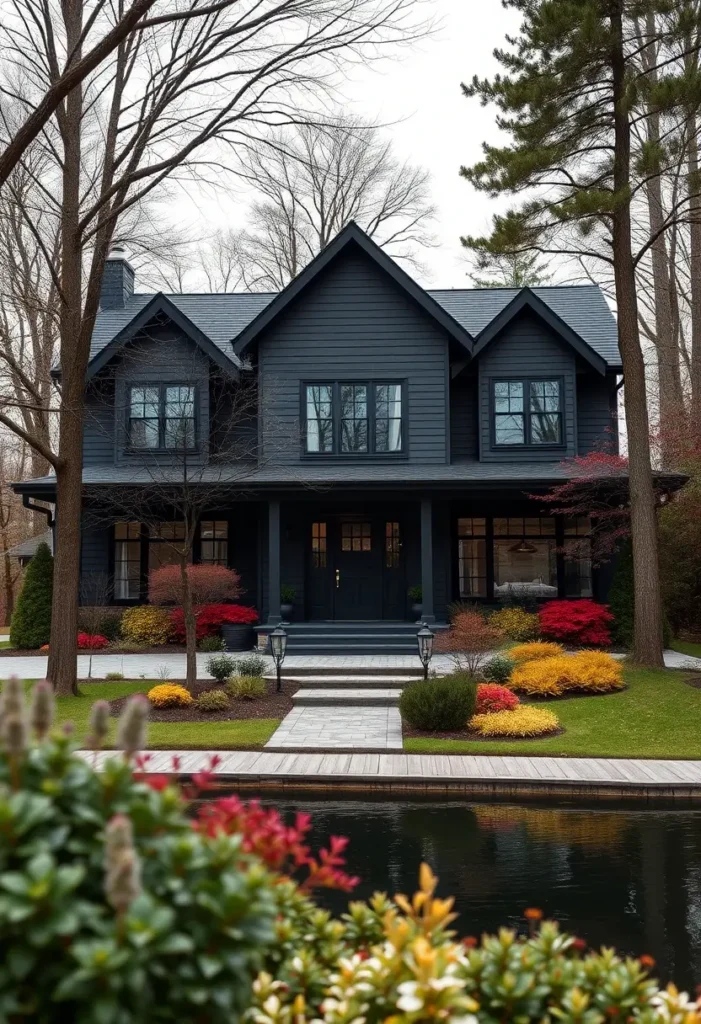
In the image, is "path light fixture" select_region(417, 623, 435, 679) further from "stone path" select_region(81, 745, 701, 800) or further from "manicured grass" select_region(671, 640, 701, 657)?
"manicured grass" select_region(671, 640, 701, 657)

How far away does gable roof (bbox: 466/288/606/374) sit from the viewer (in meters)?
20.5

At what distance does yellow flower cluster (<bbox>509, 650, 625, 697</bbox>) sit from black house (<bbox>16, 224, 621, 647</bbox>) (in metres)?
5.43

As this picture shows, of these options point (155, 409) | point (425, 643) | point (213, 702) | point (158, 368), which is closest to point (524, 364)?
point (158, 368)

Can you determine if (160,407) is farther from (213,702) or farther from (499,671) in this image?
(499,671)

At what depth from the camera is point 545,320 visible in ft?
67.9

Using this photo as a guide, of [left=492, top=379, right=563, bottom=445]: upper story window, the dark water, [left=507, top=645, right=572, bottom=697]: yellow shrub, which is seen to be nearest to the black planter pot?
[left=507, top=645, right=572, bottom=697]: yellow shrub

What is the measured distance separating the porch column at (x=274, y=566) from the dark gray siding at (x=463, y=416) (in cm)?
478

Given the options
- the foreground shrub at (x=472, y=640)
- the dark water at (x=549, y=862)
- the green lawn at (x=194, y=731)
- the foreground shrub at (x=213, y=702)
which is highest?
the foreground shrub at (x=472, y=640)

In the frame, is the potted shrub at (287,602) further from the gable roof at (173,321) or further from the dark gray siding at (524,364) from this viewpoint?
the dark gray siding at (524,364)

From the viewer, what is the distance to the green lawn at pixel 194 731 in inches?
442

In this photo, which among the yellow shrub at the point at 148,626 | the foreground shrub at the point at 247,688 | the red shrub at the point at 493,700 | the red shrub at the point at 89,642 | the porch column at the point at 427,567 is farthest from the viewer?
the yellow shrub at the point at 148,626

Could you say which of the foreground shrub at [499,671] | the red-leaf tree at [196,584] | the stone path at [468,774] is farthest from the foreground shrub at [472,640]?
the red-leaf tree at [196,584]

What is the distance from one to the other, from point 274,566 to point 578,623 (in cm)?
639

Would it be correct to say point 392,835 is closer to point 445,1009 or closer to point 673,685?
point 445,1009
